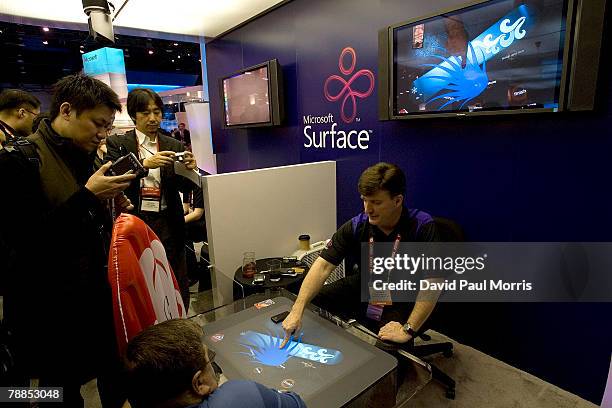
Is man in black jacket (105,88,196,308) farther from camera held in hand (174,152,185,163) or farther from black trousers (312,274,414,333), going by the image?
black trousers (312,274,414,333)

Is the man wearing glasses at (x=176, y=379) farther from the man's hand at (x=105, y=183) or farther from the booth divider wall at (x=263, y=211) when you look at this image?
the booth divider wall at (x=263, y=211)

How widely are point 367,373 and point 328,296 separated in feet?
3.79

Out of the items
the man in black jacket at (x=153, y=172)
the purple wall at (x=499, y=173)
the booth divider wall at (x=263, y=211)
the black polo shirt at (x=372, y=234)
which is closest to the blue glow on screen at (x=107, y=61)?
the purple wall at (x=499, y=173)

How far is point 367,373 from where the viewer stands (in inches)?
40.5

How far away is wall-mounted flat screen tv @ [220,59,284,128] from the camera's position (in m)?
3.66

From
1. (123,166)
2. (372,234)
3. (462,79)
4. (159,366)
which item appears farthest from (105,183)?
(462,79)

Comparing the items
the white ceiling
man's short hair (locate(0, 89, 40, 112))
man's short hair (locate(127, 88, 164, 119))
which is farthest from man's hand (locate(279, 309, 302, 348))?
the white ceiling

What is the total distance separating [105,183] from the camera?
4.12 feet

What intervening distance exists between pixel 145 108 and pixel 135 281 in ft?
5.25

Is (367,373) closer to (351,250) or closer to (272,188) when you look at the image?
(351,250)

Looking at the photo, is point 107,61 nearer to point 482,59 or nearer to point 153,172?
point 153,172

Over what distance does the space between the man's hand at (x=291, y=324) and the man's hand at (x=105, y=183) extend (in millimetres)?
789

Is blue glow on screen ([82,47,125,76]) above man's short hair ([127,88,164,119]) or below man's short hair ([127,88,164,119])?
above

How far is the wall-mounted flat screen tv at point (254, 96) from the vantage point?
366 cm
